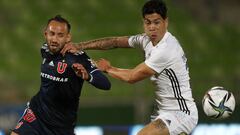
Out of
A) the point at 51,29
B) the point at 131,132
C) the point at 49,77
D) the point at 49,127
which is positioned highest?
the point at 51,29

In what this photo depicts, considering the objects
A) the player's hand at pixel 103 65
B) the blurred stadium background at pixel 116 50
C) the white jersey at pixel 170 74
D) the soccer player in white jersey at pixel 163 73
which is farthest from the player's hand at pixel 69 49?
the blurred stadium background at pixel 116 50

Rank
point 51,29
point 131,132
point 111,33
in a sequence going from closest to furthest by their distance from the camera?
point 51,29 < point 131,132 < point 111,33

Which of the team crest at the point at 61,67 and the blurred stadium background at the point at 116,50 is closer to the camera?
the team crest at the point at 61,67

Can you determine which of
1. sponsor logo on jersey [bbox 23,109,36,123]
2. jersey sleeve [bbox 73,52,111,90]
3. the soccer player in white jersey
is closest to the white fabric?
the soccer player in white jersey

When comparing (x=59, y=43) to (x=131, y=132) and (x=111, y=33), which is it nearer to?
(x=131, y=132)

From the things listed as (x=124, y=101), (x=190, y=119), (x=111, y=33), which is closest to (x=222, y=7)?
(x=111, y=33)

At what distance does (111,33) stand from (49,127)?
8.69 meters

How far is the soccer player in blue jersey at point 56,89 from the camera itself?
21.9 feet

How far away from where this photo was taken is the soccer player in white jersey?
6.66 meters

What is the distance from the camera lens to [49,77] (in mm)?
6738

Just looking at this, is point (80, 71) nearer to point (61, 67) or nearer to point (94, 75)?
point (94, 75)

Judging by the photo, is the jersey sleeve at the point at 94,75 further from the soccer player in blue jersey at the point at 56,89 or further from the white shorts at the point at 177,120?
the white shorts at the point at 177,120

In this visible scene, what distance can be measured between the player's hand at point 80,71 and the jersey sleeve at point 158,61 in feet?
2.44

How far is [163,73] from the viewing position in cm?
674
